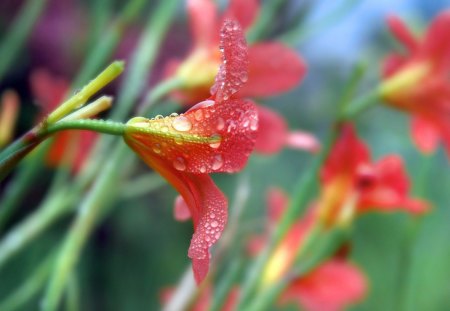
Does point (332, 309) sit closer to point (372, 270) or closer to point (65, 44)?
point (65, 44)

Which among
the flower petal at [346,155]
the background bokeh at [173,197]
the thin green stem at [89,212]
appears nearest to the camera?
the thin green stem at [89,212]

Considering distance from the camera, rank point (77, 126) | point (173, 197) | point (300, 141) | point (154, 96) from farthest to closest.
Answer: point (173, 197) → point (300, 141) → point (154, 96) → point (77, 126)

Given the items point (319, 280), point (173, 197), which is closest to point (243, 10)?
point (319, 280)

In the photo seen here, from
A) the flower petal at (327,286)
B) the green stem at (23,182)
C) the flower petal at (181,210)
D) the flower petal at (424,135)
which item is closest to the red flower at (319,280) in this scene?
the flower petal at (327,286)

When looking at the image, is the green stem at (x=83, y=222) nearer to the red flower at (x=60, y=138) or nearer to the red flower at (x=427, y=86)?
the red flower at (x=60, y=138)

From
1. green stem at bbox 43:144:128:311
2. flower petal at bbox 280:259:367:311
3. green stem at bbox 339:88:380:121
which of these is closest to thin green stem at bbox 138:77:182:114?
green stem at bbox 43:144:128:311

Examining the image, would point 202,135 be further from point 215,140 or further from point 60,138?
point 60,138
